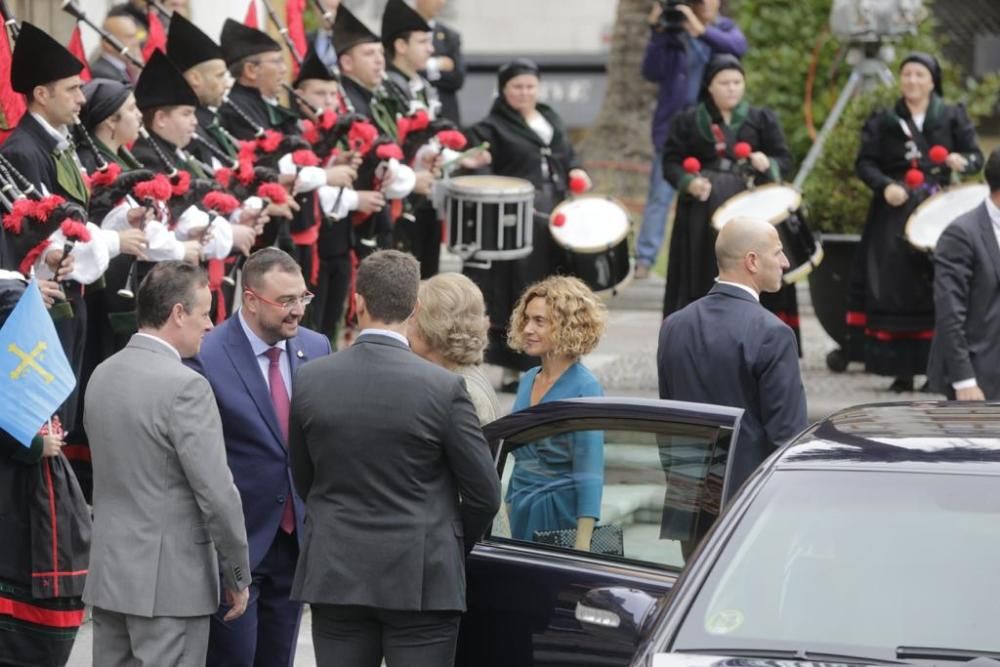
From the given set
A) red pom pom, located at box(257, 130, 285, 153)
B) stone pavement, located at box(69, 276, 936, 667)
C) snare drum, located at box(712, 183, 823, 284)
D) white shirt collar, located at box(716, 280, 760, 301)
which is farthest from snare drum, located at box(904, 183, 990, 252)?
white shirt collar, located at box(716, 280, 760, 301)

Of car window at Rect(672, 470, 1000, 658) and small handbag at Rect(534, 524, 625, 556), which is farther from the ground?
car window at Rect(672, 470, 1000, 658)

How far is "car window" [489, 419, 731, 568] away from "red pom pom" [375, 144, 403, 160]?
17.0 ft

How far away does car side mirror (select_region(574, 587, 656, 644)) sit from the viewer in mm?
4992

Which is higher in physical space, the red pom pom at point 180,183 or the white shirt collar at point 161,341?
the white shirt collar at point 161,341

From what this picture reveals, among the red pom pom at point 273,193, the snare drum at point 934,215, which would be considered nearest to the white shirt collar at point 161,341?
the red pom pom at point 273,193

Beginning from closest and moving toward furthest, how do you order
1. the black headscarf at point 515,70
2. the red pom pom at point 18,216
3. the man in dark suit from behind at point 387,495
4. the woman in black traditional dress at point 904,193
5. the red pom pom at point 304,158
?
the man in dark suit from behind at point 387,495, the red pom pom at point 18,216, the red pom pom at point 304,158, the black headscarf at point 515,70, the woman in black traditional dress at point 904,193

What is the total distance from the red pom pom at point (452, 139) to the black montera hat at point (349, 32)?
0.66 meters

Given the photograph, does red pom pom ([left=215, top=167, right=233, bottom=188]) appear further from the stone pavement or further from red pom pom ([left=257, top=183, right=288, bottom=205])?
the stone pavement

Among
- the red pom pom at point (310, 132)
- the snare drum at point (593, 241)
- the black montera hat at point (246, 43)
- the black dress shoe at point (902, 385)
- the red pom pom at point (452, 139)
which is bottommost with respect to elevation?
the black dress shoe at point (902, 385)

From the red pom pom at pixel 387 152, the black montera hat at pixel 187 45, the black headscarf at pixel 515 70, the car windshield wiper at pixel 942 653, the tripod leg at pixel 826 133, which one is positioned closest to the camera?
the car windshield wiper at pixel 942 653

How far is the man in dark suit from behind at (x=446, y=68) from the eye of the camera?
14977 millimetres

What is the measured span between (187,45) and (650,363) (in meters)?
4.79

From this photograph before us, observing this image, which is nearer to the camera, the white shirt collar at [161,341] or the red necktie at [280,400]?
the white shirt collar at [161,341]

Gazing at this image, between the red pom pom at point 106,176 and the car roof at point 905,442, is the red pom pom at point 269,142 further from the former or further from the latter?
the car roof at point 905,442
